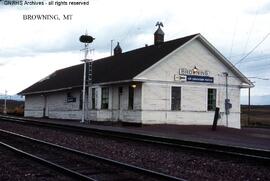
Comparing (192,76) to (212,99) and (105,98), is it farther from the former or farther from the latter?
(105,98)

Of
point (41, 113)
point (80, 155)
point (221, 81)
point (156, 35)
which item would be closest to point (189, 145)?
point (80, 155)

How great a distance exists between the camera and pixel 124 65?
34.7 meters

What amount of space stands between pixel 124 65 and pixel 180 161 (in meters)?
21.9

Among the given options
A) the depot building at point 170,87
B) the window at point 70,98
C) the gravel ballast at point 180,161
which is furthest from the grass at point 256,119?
the gravel ballast at point 180,161

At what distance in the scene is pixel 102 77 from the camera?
116ft

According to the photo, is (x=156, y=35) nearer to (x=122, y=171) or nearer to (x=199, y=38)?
(x=199, y=38)

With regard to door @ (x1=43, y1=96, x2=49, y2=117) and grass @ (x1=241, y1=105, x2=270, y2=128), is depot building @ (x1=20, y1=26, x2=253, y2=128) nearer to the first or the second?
grass @ (x1=241, y1=105, x2=270, y2=128)

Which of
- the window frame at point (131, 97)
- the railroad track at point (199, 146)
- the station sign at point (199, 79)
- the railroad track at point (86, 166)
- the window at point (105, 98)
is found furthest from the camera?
the window at point (105, 98)

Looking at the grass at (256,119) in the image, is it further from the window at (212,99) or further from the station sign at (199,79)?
the station sign at (199,79)

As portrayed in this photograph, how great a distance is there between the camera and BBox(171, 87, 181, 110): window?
3155 centimetres

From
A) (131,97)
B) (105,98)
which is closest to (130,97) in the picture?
(131,97)

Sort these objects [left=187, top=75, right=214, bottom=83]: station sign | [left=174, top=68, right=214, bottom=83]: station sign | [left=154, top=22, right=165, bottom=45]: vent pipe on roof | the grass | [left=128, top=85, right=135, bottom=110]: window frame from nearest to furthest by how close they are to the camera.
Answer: [left=128, top=85, right=135, bottom=110]: window frame → [left=174, top=68, right=214, bottom=83]: station sign → [left=187, top=75, right=214, bottom=83]: station sign → [left=154, top=22, right=165, bottom=45]: vent pipe on roof → the grass

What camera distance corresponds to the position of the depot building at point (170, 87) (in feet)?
101

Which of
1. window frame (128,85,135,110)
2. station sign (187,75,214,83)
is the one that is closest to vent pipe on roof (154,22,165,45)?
station sign (187,75,214,83)
